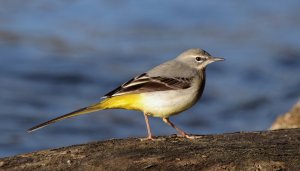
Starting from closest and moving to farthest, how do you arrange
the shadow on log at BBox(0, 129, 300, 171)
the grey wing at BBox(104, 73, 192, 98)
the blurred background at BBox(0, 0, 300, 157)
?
1. the shadow on log at BBox(0, 129, 300, 171)
2. the grey wing at BBox(104, 73, 192, 98)
3. the blurred background at BBox(0, 0, 300, 157)

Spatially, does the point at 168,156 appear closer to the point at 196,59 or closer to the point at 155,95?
the point at 155,95

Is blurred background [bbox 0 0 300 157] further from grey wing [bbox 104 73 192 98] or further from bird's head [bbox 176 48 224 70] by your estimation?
grey wing [bbox 104 73 192 98]

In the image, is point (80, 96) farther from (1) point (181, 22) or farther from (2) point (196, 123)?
(1) point (181, 22)

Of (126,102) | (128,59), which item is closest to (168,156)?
(126,102)

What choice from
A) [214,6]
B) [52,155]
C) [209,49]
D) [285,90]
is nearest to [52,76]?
[209,49]

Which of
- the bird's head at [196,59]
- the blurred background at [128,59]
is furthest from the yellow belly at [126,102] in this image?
the blurred background at [128,59]

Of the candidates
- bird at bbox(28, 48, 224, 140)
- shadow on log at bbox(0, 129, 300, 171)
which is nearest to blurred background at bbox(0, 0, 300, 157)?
bird at bbox(28, 48, 224, 140)
